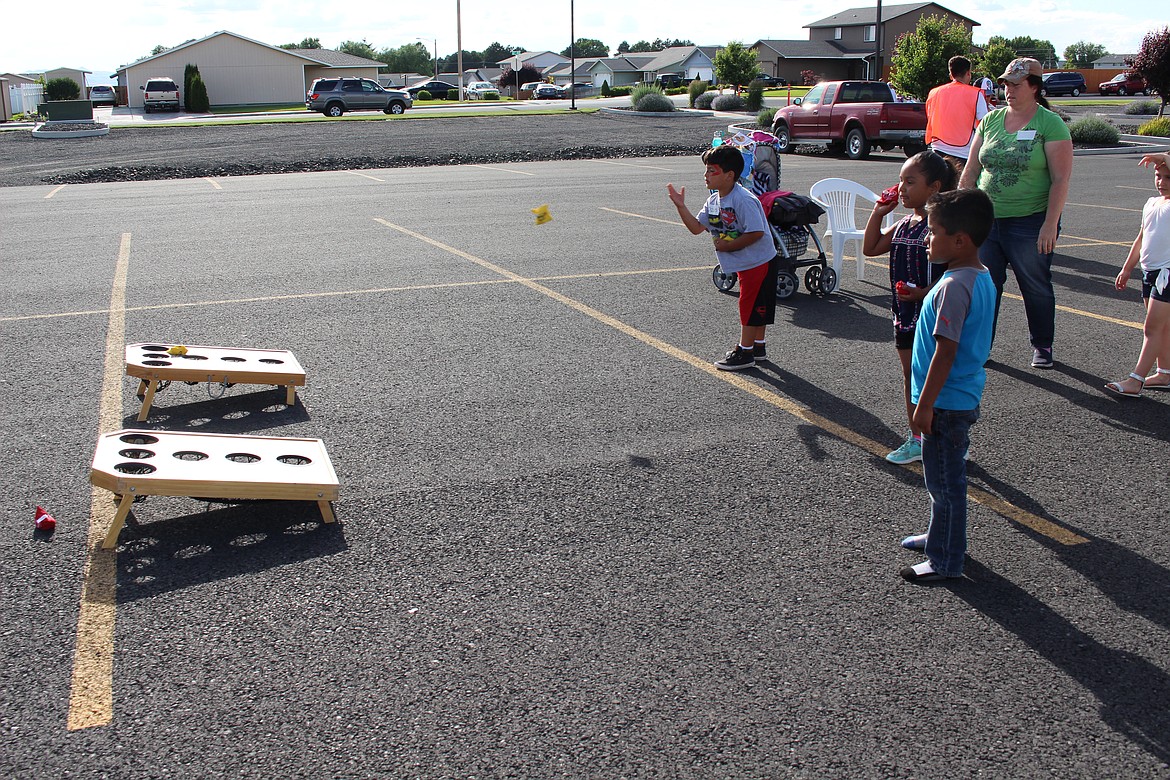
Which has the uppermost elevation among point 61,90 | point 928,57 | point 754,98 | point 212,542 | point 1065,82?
point 1065,82

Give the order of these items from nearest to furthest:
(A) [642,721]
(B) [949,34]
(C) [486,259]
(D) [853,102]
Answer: (A) [642,721] → (C) [486,259] → (D) [853,102] → (B) [949,34]

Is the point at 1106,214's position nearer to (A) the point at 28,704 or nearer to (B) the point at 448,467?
(B) the point at 448,467

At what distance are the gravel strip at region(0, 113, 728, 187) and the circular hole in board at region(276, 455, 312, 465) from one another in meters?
18.9

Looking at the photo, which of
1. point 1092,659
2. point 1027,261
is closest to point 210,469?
point 1092,659

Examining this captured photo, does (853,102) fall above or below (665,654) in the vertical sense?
above

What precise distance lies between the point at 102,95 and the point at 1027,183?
8369cm

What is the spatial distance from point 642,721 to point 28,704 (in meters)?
2.01

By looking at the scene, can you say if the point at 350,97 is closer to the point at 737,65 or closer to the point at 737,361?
the point at 737,65

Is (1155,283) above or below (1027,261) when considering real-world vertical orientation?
below

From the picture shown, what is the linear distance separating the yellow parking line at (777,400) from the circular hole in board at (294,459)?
9.50 feet

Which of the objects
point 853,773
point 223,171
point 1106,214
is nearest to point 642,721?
point 853,773

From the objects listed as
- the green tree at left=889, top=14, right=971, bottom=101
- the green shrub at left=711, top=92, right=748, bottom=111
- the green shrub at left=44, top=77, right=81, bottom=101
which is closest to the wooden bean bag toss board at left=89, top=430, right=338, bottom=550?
the green tree at left=889, top=14, right=971, bottom=101

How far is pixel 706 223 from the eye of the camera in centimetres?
700

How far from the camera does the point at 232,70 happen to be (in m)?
70.8
